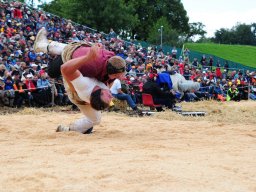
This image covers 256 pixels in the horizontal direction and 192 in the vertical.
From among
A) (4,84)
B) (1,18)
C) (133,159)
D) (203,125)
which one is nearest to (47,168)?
(133,159)

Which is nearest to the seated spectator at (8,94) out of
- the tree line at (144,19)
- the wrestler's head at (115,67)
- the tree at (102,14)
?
the wrestler's head at (115,67)

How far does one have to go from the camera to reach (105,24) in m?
46.9

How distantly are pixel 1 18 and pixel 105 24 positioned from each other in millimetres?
25313

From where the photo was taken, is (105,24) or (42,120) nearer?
(42,120)

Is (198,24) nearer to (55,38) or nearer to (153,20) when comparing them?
(153,20)

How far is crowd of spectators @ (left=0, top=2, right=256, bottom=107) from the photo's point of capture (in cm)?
1427

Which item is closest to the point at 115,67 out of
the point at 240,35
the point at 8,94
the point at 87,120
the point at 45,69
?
the point at 87,120

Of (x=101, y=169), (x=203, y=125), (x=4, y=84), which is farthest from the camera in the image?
(x=4, y=84)

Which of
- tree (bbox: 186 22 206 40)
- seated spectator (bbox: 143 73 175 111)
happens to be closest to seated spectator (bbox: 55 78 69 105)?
seated spectator (bbox: 143 73 175 111)

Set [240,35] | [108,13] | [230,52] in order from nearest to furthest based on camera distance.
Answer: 1. [108,13]
2. [230,52]
3. [240,35]

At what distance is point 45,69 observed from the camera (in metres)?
16.4

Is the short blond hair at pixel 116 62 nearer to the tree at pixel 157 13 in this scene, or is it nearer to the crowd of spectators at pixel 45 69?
the crowd of spectators at pixel 45 69

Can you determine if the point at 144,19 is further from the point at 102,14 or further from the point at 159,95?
the point at 159,95

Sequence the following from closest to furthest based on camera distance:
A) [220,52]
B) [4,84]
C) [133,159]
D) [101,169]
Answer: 1. [101,169]
2. [133,159]
3. [4,84]
4. [220,52]
